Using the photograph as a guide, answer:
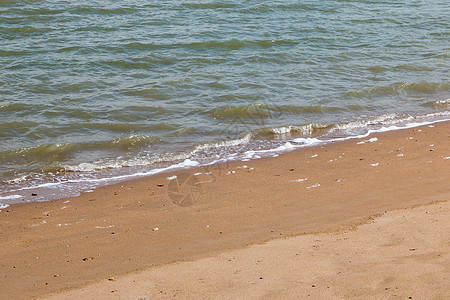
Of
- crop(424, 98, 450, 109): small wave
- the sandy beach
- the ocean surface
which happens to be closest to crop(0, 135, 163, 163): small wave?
the ocean surface

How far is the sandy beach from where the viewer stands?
3807 millimetres

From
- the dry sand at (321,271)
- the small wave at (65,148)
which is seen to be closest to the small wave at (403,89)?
the small wave at (65,148)

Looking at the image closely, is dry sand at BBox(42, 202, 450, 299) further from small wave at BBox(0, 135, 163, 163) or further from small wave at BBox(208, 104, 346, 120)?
small wave at BBox(208, 104, 346, 120)

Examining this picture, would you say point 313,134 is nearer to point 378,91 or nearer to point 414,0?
point 378,91

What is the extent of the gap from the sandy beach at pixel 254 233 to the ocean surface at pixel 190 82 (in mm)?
790

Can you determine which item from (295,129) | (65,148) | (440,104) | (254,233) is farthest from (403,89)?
(254,233)

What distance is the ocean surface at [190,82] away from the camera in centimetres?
734

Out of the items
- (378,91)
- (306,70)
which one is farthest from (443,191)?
(306,70)

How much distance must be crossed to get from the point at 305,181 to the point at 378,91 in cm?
414

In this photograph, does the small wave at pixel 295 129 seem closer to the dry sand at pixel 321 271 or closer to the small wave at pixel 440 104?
the small wave at pixel 440 104

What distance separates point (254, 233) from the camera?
192 inches

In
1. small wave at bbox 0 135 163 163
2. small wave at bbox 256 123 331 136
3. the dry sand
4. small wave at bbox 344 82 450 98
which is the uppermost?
the dry sand

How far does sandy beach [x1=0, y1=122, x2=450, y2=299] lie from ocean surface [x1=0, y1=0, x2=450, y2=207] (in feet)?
2.59

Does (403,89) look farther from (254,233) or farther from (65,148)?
(254,233)
